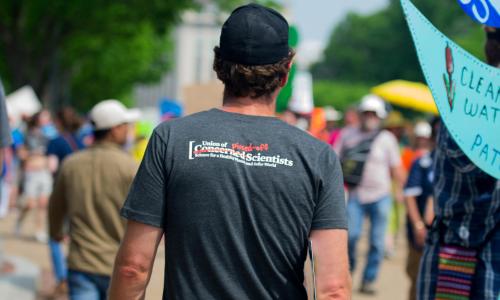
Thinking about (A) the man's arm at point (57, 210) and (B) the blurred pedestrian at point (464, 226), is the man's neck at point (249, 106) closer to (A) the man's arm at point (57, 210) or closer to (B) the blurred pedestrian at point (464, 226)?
(B) the blurred pedestrian at point (464, 226)

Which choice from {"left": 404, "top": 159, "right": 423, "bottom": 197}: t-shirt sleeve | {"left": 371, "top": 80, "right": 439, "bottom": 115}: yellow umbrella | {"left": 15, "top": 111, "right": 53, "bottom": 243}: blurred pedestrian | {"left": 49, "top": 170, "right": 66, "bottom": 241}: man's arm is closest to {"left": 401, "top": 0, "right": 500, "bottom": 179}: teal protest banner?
{"left": 49, "top": 170, "right": 66, "bottom": 241}: man's arm

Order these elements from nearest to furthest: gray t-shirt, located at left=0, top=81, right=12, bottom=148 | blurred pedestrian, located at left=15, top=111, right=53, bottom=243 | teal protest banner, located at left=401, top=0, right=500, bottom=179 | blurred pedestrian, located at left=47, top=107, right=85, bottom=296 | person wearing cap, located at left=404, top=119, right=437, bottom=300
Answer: teal protest banner, located at left=401, top=0, right=500, bottom=179, gray t-shirt, located at left=0, top=81, right=12, bottom=148, person wearing cap, located at left=404, top=119, right=437, bottom=300, blurred pedestrian, located at left=47, top=107, right=85, bottom=296, blurred pedestrian, located at left=15, top=111, right=53, bottom=243

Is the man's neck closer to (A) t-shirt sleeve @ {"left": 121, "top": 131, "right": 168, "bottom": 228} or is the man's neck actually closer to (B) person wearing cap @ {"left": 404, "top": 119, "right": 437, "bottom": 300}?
(A) t-shirt sleeve @ {"left": 121, "top": 131, "right": 168, "bottom": 228}

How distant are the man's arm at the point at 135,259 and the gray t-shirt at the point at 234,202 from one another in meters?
0.03

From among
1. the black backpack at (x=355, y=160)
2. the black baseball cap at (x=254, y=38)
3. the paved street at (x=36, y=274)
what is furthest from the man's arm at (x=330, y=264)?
the black backpack at (x=355, y=160)

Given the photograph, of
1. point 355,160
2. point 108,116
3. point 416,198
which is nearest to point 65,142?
point 355,160

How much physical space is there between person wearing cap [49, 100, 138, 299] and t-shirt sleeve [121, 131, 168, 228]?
291 centimetres

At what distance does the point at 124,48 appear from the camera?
40812 mm

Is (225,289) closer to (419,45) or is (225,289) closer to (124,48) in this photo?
(419,45)

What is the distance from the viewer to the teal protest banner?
3.35 meters

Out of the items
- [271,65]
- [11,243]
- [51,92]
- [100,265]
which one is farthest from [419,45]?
[51,92]

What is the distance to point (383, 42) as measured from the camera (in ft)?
346

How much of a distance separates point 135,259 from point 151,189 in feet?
0.68

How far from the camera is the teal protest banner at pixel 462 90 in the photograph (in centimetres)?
335
